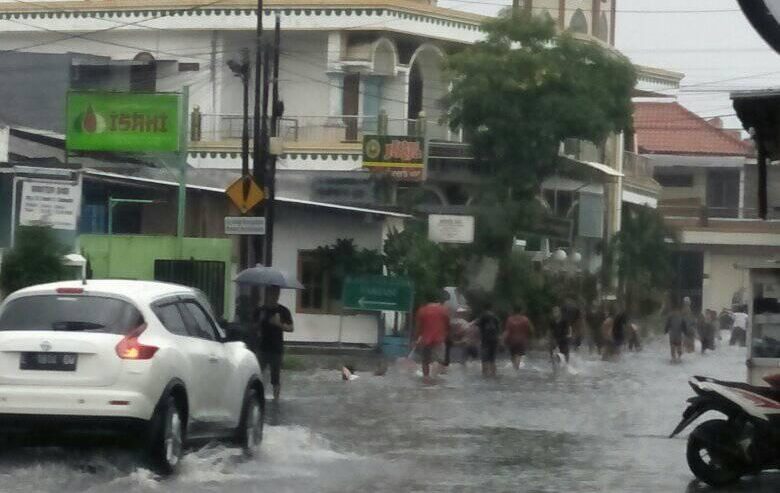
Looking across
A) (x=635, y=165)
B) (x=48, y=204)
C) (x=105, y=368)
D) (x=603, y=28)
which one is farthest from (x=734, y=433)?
(x=603, y=28)

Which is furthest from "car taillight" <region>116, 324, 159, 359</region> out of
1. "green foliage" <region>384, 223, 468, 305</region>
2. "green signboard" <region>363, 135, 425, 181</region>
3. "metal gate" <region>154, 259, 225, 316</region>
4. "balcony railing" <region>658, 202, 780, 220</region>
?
"balcony railing" <region>658, 202, 780, 220</region>

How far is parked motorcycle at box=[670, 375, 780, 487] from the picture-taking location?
1577 cm

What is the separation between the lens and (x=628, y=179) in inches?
2790

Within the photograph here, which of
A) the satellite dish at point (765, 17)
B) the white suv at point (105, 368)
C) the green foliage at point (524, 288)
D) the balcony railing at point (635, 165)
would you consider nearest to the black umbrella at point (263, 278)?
the white suv at point (105, 368)

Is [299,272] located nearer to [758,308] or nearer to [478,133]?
[478,133]

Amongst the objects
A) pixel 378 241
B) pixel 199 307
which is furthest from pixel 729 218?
pixel 199 307

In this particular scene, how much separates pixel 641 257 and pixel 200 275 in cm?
→ 2724

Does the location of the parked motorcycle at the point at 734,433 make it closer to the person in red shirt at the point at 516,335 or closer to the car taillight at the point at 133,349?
the car taillight at the point at 133,349

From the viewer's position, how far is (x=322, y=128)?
56.2m

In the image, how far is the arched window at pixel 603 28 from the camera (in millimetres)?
72812

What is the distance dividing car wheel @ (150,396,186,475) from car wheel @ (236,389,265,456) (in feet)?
5.60

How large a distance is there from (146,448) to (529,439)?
22.2 feet

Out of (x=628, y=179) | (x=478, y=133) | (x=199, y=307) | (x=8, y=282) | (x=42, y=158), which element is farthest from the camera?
(x=628, y=179)

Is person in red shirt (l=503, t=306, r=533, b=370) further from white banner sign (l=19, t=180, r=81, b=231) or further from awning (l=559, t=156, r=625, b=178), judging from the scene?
awning (l=559, t=156, r=625, b=178)
